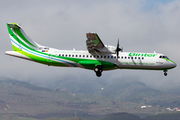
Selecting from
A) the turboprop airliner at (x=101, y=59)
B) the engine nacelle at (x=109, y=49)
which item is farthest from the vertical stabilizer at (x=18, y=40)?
the engine nacelle at (x=109, y=49)

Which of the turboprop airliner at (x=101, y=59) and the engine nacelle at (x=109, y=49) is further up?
the engine nacelle at (x=109, y=49)

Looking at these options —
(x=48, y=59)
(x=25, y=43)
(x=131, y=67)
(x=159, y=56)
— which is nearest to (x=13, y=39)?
(x=25, y=43)

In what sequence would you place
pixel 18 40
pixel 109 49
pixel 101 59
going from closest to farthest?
pixel 109 49
pixel 101 59
pixel 18 40

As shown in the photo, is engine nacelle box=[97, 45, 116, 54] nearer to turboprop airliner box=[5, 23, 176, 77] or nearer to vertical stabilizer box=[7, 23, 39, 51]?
turboprop airliner box=[5, 23, 176, 77]

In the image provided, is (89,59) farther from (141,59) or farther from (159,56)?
(159,56)

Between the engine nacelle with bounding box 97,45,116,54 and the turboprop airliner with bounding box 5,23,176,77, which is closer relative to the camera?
the engine nacelle with bounding box 97,45,116,54

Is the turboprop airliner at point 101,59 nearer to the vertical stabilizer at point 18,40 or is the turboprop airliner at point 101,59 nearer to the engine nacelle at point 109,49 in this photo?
the engine nacelle at point 109,49

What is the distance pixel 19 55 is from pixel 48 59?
5292 mm

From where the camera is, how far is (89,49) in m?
43.9

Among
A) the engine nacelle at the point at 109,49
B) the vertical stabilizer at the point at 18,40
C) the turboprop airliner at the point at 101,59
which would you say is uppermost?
the vertical stabilizer at the point at 18,40

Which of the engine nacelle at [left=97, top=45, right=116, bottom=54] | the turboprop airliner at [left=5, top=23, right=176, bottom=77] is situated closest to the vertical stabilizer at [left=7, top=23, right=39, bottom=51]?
the turboprop airliner at [left=5, top=23, right=176, bottom=77]

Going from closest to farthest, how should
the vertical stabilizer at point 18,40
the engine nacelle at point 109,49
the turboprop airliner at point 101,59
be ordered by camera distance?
the engine nacelle at point 109,49, the turboprop airliner at point 101,59, the vertical stabilizer at point 18,40

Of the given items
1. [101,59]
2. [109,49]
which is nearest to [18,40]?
[101,59]

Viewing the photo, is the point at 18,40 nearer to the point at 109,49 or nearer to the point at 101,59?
the point at 101,59
